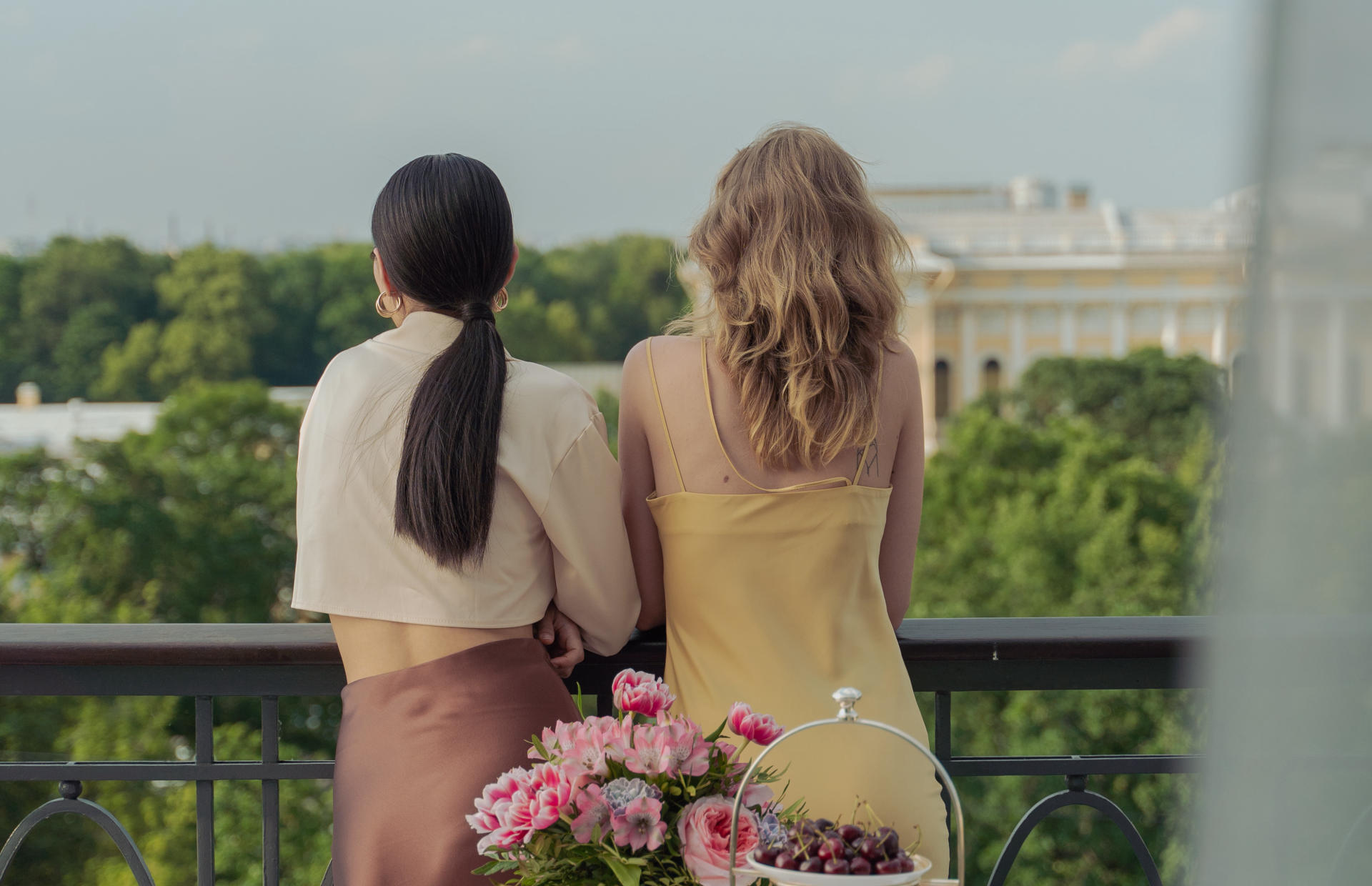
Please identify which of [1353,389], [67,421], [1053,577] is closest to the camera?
[1353,389]

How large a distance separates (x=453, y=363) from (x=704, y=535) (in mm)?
329

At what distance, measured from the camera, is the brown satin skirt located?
132 cm

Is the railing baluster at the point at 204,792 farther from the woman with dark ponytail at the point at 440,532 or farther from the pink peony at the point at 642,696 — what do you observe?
the pink peony at the point at 642,696

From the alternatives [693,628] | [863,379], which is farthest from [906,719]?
[863,379]

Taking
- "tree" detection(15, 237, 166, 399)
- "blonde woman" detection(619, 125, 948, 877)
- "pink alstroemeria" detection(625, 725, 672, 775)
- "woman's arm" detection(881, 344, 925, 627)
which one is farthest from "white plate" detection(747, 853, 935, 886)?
"tree" detection(15, 237, 166, 399)

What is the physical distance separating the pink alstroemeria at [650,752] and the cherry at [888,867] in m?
0.18

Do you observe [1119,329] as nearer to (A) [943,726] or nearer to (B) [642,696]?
(A) [943,726]

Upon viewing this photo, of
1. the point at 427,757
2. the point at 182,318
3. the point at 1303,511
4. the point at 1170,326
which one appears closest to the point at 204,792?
the point at 427,757

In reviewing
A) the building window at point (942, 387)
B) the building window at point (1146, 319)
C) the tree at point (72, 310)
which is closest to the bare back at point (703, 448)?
the tree at point (72, 310)

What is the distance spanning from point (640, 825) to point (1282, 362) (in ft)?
2.16

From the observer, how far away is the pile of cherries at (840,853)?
91 cm

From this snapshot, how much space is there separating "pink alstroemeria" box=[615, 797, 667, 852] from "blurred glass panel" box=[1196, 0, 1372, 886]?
53 cm

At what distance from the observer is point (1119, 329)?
66.9m

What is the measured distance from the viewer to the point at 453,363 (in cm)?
134
